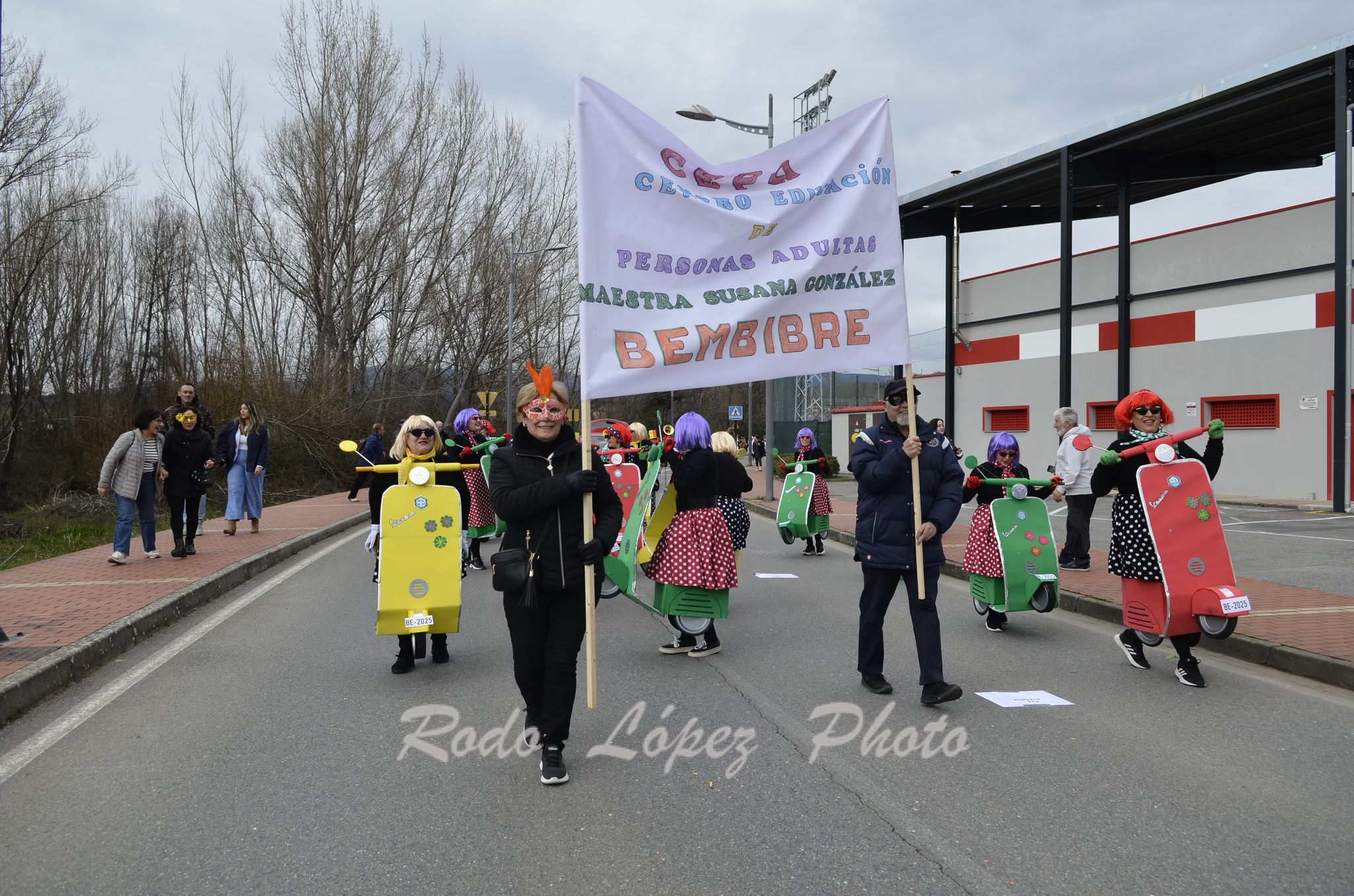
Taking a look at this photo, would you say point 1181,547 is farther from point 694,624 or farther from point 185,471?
point 185,471

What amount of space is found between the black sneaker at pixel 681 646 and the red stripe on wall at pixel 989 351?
2429 cm

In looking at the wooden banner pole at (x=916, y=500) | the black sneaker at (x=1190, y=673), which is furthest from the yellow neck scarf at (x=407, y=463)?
the black sneaker at (x=1190, y=673)

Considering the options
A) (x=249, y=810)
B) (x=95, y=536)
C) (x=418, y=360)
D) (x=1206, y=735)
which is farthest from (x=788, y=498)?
(x=418, y=360)

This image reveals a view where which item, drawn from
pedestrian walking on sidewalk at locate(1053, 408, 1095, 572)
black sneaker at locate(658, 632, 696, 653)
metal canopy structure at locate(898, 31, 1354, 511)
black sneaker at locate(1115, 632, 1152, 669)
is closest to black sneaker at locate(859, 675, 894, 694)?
black sneaker at locate(658, 632, 696, 653)

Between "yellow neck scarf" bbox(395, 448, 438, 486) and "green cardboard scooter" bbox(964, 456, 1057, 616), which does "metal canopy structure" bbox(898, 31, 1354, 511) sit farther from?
"yellow neck scarf" bbox(395, 448, 438, 486)

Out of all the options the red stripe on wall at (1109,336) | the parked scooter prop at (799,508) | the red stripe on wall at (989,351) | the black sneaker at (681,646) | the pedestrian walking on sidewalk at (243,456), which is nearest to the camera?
the black sneaker at (681,646)

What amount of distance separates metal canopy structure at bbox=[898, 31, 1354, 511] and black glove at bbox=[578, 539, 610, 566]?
691 inches

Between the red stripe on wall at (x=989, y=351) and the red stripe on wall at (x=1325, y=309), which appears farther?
the red stripe on wall at (x=989, y=351)

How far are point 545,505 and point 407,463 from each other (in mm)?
2627

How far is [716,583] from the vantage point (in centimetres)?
673

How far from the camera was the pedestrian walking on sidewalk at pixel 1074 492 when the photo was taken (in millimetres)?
9875

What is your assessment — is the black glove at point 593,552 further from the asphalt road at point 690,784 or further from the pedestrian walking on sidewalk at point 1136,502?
the pedestrian walking on sidewalk at point 1136,502

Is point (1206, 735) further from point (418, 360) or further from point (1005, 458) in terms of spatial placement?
point (418, 360)

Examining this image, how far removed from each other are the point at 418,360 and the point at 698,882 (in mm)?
36211
